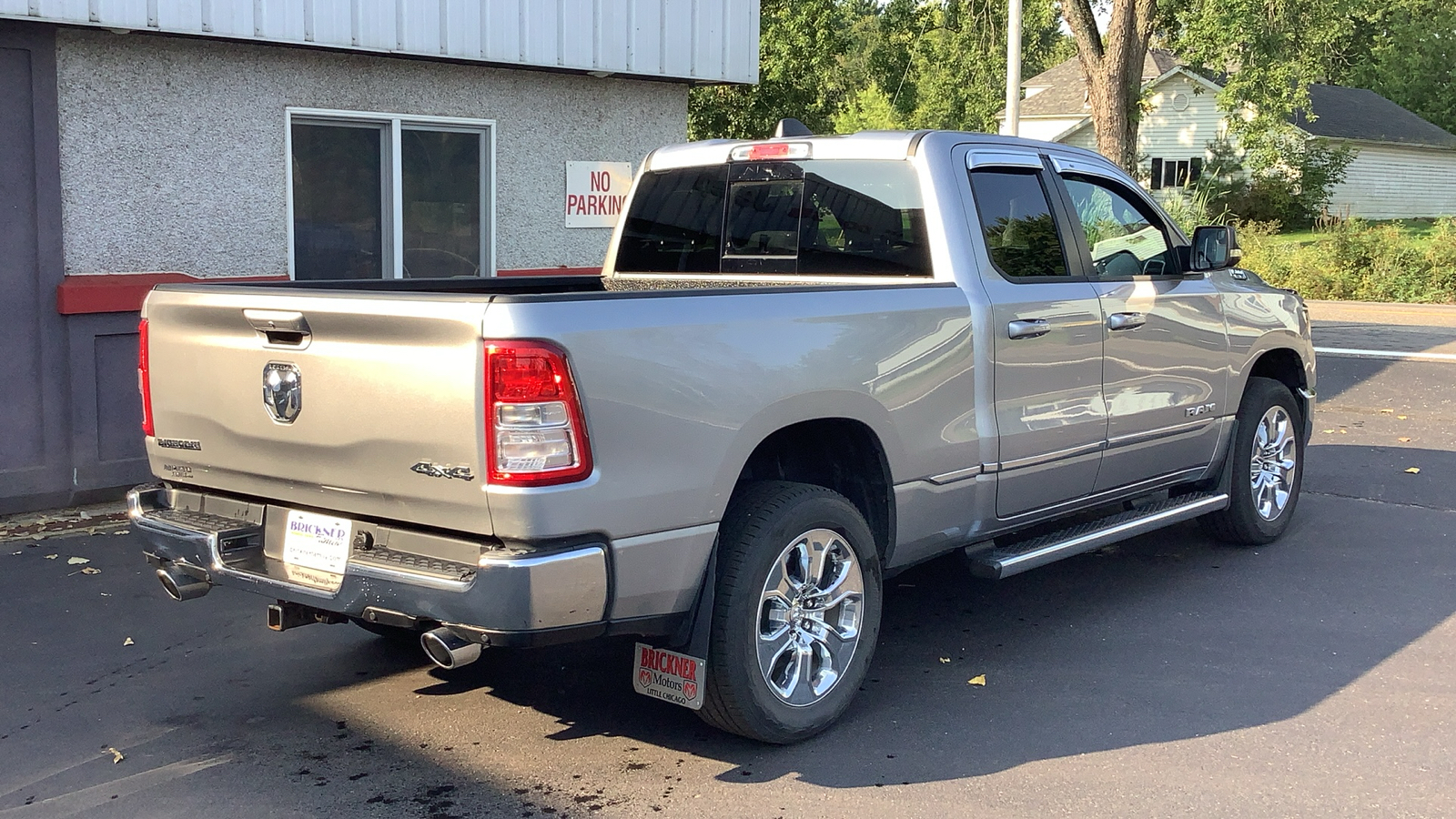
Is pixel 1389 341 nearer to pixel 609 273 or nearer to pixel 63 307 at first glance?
pixel 609 273

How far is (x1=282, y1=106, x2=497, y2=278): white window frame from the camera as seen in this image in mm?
8578

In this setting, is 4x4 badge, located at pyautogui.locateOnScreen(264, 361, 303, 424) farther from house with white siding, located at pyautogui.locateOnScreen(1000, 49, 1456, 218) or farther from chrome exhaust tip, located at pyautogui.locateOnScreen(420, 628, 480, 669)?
house with white siding, located at pyautogui.locateOnScreen(1000, 49, 1456, 218)

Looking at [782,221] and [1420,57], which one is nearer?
[782,221]

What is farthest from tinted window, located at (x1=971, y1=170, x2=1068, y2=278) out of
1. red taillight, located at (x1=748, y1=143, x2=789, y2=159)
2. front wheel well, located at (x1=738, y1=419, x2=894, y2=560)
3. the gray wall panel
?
the gray wall panel

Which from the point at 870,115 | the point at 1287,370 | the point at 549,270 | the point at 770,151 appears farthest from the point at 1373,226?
the point at 770,151

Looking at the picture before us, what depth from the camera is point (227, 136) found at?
27.0ft

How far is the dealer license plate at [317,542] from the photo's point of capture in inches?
154

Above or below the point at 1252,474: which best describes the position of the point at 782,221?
above

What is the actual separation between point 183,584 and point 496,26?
5634mm

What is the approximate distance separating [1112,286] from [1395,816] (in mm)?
2497

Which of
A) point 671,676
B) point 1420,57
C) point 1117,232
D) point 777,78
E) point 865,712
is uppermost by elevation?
point 1420,57

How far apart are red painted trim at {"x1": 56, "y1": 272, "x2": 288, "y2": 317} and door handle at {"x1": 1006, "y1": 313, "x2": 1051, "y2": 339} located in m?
4.22

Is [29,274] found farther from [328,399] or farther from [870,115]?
[870,115]

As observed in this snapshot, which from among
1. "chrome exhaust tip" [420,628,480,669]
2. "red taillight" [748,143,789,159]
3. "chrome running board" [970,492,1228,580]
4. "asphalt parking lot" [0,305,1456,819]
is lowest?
"asphalt parking lot" [0,305,1456,819]
